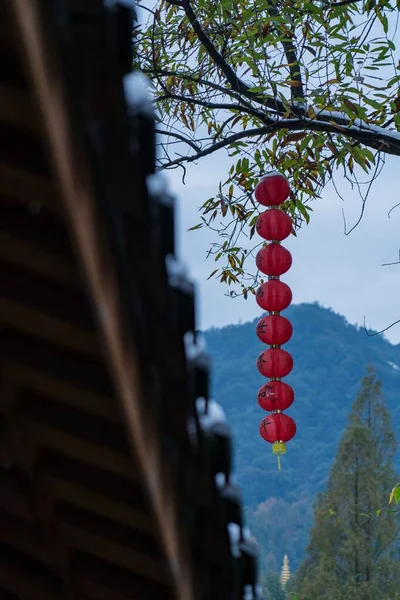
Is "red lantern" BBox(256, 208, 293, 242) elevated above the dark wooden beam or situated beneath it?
elevated above

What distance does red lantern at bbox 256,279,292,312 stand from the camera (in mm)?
6520

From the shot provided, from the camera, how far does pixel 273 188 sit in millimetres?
6309

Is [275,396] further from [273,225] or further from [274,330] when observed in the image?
[273,225]

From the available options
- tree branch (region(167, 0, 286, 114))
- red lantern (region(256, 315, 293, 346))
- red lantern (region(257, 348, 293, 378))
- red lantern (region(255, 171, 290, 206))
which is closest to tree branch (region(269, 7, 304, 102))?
tree branch (region(167, 0, 286, 114))

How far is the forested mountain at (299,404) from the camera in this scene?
5291 cm

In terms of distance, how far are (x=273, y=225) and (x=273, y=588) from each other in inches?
885

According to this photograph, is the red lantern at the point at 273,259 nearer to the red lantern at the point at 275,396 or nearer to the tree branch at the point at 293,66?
the red lantern at the point at 275,396

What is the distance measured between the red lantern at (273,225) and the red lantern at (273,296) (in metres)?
0.33

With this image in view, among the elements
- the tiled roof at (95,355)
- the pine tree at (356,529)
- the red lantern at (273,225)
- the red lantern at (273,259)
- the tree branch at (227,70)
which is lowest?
the tiled roof at (95,355)

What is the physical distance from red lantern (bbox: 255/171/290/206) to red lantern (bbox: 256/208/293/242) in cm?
10

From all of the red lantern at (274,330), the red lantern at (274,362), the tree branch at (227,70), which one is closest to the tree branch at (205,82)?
the tree branch at (227,70)

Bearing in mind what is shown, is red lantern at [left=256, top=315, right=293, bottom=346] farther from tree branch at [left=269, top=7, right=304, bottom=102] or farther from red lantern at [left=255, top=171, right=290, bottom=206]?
tree branch at [left=269, top=7, right=304, bottom=102]

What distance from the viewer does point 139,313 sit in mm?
1462

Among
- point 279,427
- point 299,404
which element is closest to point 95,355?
point 279,427
